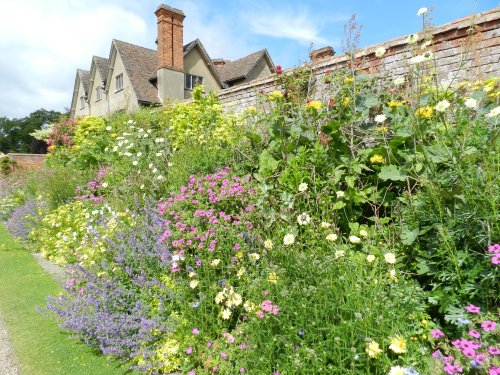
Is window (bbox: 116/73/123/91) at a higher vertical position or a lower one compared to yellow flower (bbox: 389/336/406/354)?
higher

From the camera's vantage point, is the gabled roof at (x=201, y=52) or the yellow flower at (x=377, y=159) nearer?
the yellow flower at (x=377, y=159)

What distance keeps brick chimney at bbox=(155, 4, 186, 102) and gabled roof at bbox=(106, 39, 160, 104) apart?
1038 mm

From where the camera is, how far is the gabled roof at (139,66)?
62.7 ft

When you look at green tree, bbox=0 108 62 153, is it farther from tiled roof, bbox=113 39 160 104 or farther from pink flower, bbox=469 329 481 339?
pink flower, bbox=469 329 481 339

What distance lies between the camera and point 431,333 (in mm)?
1944

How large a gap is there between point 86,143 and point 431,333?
9.44 m

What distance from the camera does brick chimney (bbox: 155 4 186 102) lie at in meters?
16.5

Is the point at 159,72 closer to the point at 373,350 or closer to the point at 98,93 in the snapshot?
the point at 98,93

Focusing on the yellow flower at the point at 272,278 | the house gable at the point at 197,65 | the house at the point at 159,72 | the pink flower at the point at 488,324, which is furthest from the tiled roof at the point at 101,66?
the pink flower at the point at 488,324

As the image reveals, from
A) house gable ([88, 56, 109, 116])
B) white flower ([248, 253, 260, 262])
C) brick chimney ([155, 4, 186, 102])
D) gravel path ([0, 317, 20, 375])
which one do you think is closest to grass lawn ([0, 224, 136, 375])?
gravel path ([0, 317, 20, 375])

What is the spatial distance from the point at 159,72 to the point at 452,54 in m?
16.3

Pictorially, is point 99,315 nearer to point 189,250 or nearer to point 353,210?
point 189,250

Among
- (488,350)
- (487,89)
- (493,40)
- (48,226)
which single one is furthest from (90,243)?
(493,40)

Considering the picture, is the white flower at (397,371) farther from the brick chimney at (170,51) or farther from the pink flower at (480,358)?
the brick chimney at (170,51)
